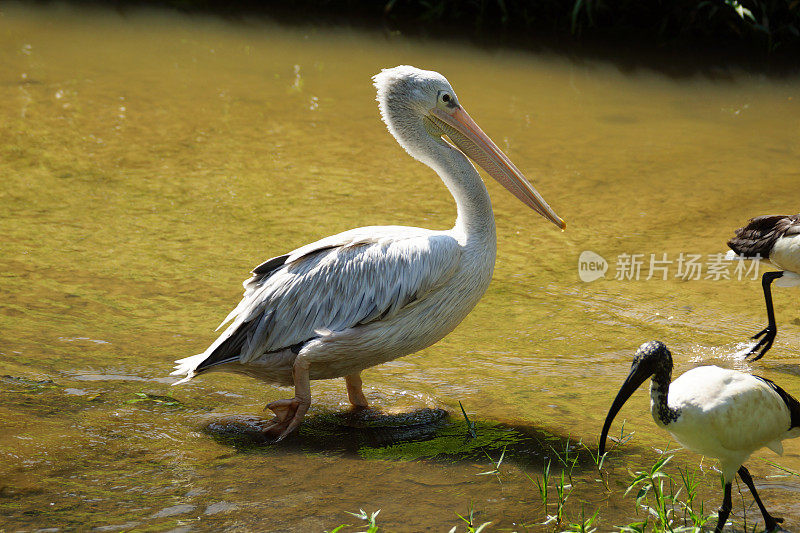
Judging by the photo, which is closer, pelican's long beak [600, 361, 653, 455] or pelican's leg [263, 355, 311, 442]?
pelican's long beak [600, 361, 653, 455]

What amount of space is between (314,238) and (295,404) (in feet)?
7.10

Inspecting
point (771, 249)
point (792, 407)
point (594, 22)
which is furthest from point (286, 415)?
point (594, 22)

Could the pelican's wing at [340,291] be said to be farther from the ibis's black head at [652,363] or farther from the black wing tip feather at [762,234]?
the black wing tip feather at [762,234]

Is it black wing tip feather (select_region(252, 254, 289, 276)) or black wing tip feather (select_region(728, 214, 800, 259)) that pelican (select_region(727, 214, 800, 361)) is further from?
black wing tip feather (select_region(252, 254, 289, 276))

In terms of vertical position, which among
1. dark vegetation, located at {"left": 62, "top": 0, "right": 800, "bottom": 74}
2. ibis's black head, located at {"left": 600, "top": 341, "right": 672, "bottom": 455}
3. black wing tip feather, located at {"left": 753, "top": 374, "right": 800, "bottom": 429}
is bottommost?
black wing tip feather, located at {"left": 753, "top": 374, "right": 800, "bottom": 429}

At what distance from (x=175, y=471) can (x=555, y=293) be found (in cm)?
262

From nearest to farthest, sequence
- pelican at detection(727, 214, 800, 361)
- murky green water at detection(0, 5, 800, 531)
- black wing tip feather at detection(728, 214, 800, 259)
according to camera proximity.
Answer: murky green water at detection(0, 5, 800, 531) → pelican at detection(727, 214, 800, 361) → black wing tip feather at detection(728, 214, 800, 259)

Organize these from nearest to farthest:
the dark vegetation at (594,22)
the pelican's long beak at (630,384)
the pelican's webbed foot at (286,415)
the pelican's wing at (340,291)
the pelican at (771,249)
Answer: the pelican's long beak at (630,384) → the pelican's webbed foot at (286,415) → the pelican's wing at (340,291) → the pelican at (771,249) → the dark vegetation at (594,22)

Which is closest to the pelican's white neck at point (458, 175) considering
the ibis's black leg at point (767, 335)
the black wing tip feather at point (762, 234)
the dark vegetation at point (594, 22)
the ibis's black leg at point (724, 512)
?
the ibis's black leg at point (724, 512)

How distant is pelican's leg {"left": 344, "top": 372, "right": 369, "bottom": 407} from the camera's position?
3734 mm

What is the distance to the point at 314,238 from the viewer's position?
18.0ft

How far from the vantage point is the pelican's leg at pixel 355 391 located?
3734 millimetres
